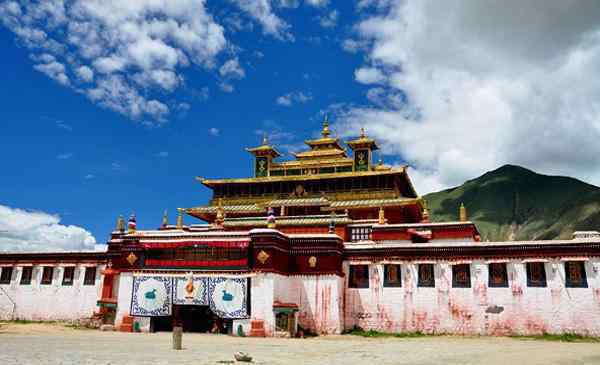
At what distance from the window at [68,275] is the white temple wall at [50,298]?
0.20 meters

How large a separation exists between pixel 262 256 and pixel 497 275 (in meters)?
11.1

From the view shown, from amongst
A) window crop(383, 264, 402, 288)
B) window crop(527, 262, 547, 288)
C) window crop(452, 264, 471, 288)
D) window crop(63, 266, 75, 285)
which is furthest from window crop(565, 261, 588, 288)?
window crop(63, 266, 75, 285)

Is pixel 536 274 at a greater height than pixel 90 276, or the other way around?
pixel 90 276

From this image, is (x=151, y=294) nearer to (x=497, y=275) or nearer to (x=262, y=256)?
(x=262, y=256)

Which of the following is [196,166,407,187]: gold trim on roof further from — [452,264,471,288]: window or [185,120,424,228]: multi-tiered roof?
[452,264,471,288]: window

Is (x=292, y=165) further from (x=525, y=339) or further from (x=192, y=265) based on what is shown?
(x=525, y=339)

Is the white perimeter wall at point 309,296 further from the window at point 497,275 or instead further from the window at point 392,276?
the window at point 497,275

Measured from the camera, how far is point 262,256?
26.4 m

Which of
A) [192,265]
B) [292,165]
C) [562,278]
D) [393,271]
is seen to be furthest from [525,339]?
[292,165]

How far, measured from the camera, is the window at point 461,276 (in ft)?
87.5

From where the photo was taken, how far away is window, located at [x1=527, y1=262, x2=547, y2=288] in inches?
1009

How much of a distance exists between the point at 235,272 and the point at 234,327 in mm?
2531

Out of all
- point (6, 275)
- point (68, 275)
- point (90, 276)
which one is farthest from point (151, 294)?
point (6, 275)

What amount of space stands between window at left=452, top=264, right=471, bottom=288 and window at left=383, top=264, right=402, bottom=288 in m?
2.58
